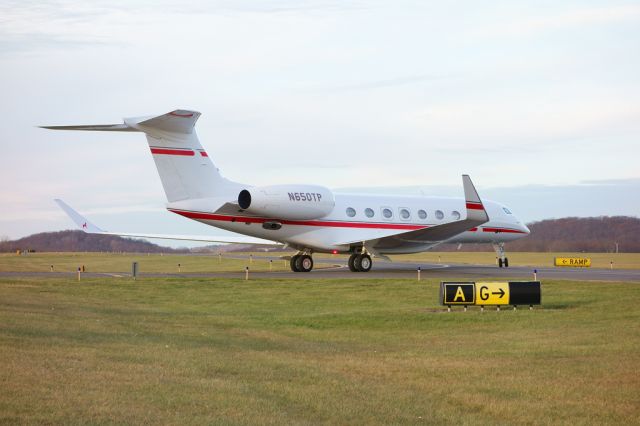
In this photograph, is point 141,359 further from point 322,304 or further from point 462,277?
point 462,277

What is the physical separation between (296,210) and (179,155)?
17.2ft

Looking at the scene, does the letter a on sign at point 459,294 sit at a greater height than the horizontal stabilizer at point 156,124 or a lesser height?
lesser

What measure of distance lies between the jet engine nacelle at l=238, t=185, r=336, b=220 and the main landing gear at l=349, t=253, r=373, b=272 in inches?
99.9

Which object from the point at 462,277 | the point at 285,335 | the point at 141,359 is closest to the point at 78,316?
the point at 285,335

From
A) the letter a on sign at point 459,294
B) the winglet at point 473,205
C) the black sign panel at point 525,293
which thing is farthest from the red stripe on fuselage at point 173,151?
the black sign panel at point 525,293

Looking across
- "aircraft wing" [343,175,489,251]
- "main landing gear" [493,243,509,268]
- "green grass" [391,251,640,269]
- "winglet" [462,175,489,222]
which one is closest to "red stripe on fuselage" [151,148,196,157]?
"aircraft wing" [343,175,489,251]

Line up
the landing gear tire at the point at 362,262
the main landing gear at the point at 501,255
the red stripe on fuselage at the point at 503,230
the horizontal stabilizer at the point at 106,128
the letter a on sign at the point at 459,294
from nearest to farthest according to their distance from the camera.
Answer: the letter a on sign at the point at 459,294, the horizontal stabilizer at the point at 106,128, the landing gear tire at the point at 362,262, the red stripe on fuselage at the point at 503,230, the main landing gear at the point at 501,255

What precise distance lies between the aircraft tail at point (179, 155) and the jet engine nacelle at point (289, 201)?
3.39ft

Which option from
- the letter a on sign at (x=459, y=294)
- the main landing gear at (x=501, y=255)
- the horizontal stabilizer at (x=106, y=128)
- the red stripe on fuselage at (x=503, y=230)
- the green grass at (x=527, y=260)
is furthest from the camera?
the green grass at (x=527, y=260)

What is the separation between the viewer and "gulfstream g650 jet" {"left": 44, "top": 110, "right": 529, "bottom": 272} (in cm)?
3244

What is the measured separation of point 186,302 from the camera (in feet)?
82.1

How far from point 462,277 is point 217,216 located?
971cm

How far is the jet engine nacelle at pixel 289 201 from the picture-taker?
33.5 metres

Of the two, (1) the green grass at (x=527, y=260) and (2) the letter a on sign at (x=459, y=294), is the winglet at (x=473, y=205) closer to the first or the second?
(2) the letter a on sign at (x=459, y=294)
